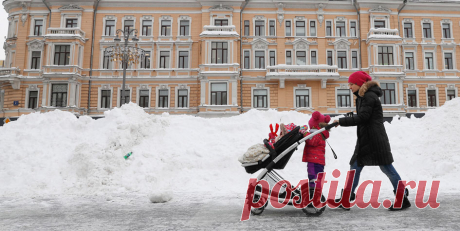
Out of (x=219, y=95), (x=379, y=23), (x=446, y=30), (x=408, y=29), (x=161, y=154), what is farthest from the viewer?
(x=446, y=30)

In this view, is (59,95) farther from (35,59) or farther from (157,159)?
(157,159)

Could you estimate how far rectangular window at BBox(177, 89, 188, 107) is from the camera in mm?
25984

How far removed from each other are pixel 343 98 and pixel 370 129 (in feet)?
74.7

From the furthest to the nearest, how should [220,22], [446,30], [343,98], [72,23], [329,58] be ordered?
[446,30] < [329,58] < [72,23] < [220,22] < [343,98]

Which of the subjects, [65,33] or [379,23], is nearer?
[65,33]

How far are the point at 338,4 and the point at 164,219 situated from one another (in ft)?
89.6

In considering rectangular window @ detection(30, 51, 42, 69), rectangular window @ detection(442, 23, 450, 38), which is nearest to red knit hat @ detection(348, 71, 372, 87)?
rectangular window @ detection(30, 51, 42, 69)

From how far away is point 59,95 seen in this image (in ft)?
82.0

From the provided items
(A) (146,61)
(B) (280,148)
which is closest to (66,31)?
(A) (146,61)

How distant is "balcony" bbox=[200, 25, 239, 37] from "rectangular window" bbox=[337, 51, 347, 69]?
9132 millimetres

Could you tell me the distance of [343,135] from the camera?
36.0 ft

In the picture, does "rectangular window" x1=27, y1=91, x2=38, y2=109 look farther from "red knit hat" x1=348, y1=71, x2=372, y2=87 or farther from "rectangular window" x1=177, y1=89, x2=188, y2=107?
"red knit hat" x1=348, y1=71, x2=372, y2=87

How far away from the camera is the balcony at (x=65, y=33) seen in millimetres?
24980

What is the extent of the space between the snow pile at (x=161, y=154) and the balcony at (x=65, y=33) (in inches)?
658
